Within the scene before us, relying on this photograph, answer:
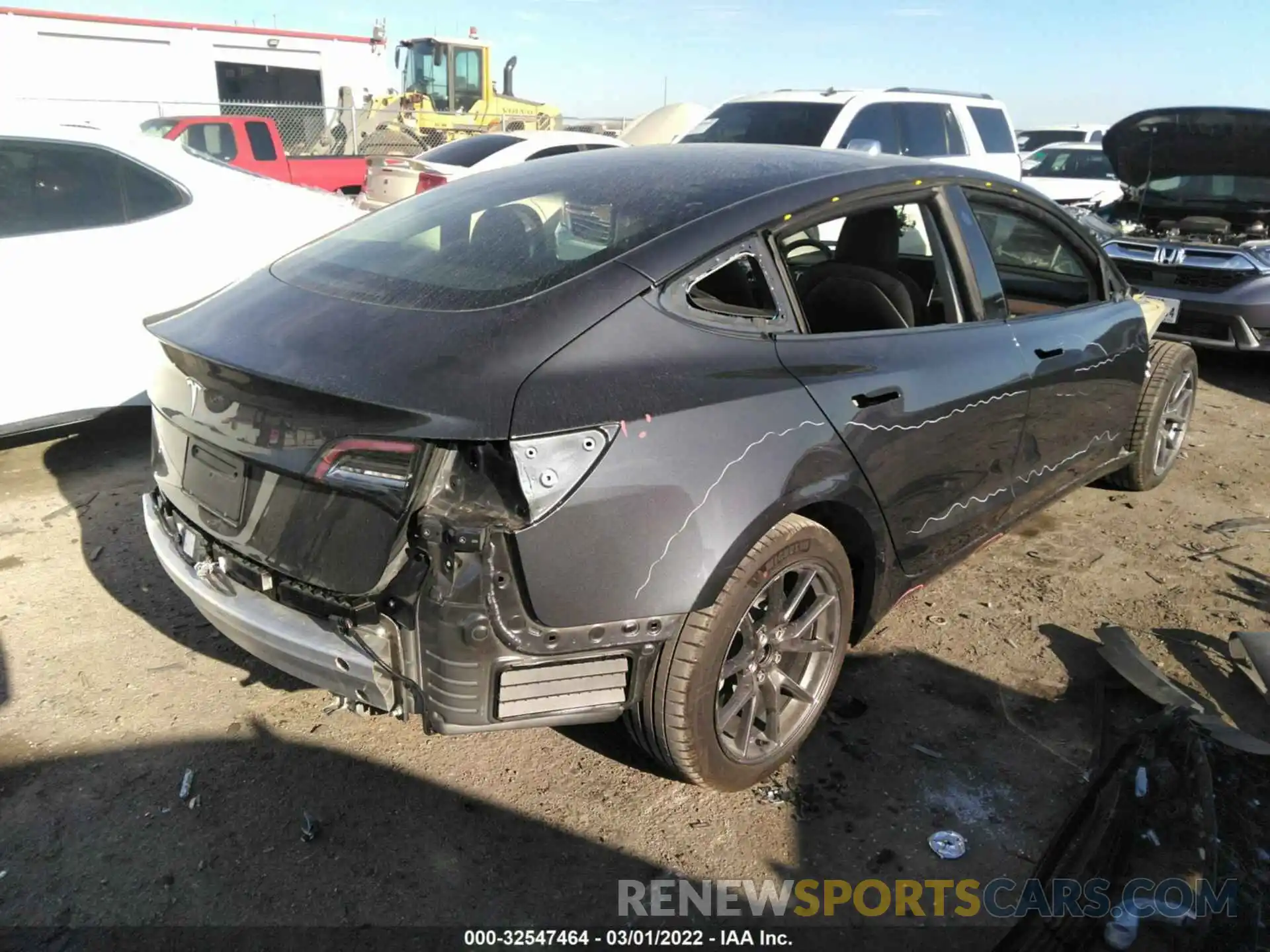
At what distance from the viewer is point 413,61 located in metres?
21.2

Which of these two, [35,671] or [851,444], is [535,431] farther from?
[35,671]

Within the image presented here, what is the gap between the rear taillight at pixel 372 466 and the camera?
2.00 meters

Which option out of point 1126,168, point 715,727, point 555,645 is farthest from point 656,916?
point 1126,168

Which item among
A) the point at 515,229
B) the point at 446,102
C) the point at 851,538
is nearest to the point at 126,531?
the point at 515,229

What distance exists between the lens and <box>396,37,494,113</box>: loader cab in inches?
816

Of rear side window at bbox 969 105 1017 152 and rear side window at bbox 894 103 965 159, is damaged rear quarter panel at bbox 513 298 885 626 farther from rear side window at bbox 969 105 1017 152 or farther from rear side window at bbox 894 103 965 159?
rear side window at bbox 969 105 1017 152

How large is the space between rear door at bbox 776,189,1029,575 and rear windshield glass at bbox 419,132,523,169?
6.96 metres

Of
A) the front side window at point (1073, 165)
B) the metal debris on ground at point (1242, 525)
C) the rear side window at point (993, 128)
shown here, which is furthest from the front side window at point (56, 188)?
the front side window at point (1073, 165)

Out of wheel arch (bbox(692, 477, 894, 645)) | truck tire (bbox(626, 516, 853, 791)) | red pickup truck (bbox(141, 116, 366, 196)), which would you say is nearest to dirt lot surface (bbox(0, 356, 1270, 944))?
truck tire (bbox(626, 516, 853, 791))

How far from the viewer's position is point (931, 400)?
2.79 metres

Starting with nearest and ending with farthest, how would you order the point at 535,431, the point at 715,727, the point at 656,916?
the point at 535,431
the point at 656,916
the point at 715,727

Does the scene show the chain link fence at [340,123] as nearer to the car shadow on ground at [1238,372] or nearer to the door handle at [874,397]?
the car shadow on ground at [1238,372]

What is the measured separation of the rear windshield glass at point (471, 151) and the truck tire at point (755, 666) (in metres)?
7.75

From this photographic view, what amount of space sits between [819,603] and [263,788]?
5.41 feet
